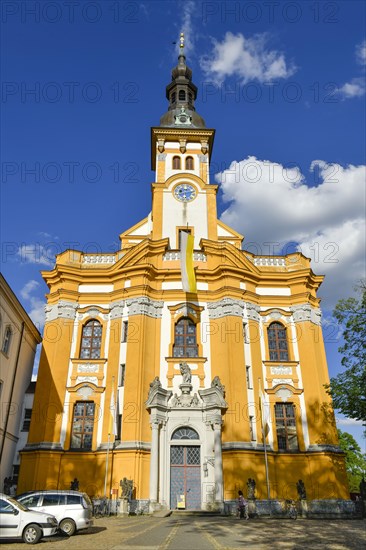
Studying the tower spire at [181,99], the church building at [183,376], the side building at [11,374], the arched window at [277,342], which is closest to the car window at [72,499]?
the church building at [183,376]

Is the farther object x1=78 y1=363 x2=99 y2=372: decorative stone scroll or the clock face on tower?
the clock face on tower

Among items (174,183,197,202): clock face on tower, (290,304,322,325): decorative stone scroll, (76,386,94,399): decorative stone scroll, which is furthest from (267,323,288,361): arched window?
(174,183,197,202): clock face on tower

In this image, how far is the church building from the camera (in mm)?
23625

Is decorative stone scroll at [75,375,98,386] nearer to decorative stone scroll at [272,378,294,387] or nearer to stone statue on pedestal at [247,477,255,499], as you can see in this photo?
stone statue on pedestal at [247,477,255,499]

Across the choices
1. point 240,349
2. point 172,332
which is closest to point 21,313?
point 172,332

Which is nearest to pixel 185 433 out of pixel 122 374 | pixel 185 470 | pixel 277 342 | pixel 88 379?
pixel 185 470

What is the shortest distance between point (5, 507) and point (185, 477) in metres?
12.7

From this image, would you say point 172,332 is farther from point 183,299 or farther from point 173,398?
point 173,398

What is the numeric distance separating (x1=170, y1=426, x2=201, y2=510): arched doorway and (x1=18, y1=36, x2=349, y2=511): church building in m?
0.05

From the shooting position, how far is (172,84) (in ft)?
140

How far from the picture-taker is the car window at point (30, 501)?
602 inches

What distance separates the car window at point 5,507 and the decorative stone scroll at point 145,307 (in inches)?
583

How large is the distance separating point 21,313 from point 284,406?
16.5 m

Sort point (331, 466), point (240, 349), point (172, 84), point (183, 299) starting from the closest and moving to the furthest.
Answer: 1. point (331, 466)
2. point (240, 349)
3. point (183, 299)
4. point (172, 84)
